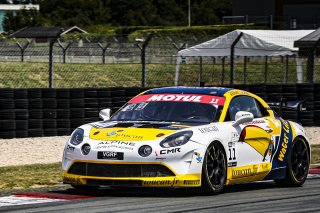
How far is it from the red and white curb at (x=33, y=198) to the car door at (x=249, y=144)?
1885 mm

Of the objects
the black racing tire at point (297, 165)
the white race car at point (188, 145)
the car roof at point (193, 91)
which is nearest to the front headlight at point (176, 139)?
the white race car at point (188, 145)

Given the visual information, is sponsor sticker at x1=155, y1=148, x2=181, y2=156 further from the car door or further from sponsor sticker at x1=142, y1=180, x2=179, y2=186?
the car door

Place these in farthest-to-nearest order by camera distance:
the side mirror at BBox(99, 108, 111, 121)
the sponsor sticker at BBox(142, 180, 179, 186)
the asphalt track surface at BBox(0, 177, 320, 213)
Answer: the side mirror at BBox(99, 108, 111, 121), the sponsor sticker at BBox(142, 180, 179, 186), the asphalt track surface at BBox(0, 177, 320, 213)

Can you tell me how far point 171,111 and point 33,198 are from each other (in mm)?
2053

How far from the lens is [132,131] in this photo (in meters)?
11.1

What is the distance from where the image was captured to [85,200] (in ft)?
34.9

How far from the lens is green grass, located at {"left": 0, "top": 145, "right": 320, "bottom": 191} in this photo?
12533 millimetres

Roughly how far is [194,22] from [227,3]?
25.4ft

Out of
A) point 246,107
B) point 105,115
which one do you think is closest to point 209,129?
point 246,107

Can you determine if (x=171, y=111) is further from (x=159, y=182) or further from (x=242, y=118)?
(x=159, y=182)

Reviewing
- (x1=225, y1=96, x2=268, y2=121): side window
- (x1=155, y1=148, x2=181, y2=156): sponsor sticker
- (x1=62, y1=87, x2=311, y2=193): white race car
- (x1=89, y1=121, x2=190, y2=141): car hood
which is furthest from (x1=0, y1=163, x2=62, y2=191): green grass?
(x1=225, y1=96, x2=268, y2=121): side window

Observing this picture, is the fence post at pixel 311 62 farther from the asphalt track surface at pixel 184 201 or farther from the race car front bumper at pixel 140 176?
the race car front bumper at pixel 140 176

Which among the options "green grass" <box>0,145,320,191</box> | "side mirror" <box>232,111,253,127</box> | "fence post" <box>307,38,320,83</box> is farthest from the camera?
"fence post" <box>307,38,320,83</box>

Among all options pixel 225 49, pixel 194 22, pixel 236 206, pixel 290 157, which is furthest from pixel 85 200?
pixel 194 22
